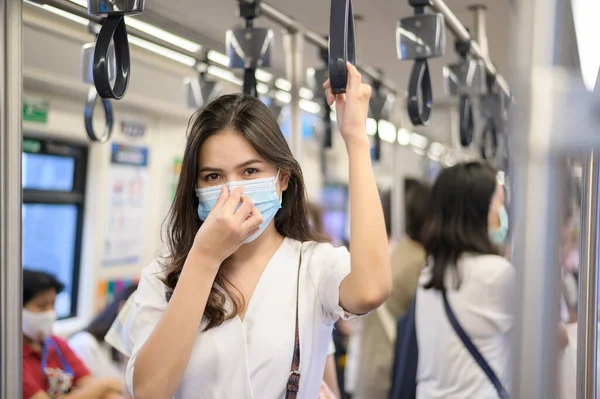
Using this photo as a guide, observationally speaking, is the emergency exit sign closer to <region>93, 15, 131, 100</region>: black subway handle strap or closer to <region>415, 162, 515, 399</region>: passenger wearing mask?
<region>415, 162, 515, 399</region>: passenger wearing mask

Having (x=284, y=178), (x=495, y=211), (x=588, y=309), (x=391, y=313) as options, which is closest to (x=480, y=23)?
(x=495, y=211)

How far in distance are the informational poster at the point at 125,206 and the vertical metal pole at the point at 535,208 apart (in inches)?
177

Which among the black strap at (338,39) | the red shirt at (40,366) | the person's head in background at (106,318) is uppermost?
the black strap at (338,39)

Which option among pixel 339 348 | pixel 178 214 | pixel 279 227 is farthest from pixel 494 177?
pixel 339 348

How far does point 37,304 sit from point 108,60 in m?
2.10

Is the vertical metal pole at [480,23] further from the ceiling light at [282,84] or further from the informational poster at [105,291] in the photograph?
the informational poster at [105,291]

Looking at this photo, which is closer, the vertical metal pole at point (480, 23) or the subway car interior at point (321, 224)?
the subway car interior at point (321, 224)

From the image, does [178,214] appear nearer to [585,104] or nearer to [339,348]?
[585,104]

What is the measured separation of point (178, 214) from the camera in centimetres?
147

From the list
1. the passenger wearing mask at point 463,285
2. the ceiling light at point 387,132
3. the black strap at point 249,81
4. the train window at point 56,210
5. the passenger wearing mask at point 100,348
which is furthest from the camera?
the ceiling light at point 387,132

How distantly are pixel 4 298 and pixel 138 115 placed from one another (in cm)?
402

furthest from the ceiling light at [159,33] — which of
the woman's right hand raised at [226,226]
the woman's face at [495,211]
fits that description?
the woman's face at [495,211]

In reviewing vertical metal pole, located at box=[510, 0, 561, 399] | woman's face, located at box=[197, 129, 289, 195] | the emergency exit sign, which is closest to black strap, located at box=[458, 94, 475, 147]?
woman's face, located at box=[197, 129, 289, 195]

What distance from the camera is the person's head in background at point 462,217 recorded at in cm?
231
